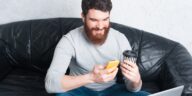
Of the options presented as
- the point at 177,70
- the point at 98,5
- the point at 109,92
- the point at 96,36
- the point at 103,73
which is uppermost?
the point at 98,5

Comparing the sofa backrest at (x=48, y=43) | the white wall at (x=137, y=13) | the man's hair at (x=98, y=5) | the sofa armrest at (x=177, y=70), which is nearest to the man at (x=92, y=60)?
the man's hair at (x=98, y=5)

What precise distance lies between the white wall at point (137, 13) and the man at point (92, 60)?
1.51 feet

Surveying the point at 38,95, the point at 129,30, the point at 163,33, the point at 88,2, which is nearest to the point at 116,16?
the point at 129,30

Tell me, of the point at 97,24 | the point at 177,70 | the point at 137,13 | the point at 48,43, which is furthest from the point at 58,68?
the point at 137,13

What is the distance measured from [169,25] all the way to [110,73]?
3.03 feet

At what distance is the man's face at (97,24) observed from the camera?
1565 millimetres

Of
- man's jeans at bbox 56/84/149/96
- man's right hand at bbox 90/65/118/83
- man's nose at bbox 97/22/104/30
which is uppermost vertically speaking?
man's nose at bbox 97/22/104/30

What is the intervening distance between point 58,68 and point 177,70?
0.71m

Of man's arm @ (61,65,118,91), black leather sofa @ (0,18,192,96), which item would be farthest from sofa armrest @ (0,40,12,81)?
man's arm @ (61,65,118,91)

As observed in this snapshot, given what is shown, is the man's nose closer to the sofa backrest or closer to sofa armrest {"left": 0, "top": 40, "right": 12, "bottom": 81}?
the sofa backrest

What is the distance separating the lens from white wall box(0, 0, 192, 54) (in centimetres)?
213

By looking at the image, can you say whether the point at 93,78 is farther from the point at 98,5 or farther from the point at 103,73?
the point at 98,5

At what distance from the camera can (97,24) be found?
5.17 ft

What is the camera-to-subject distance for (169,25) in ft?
7.16
